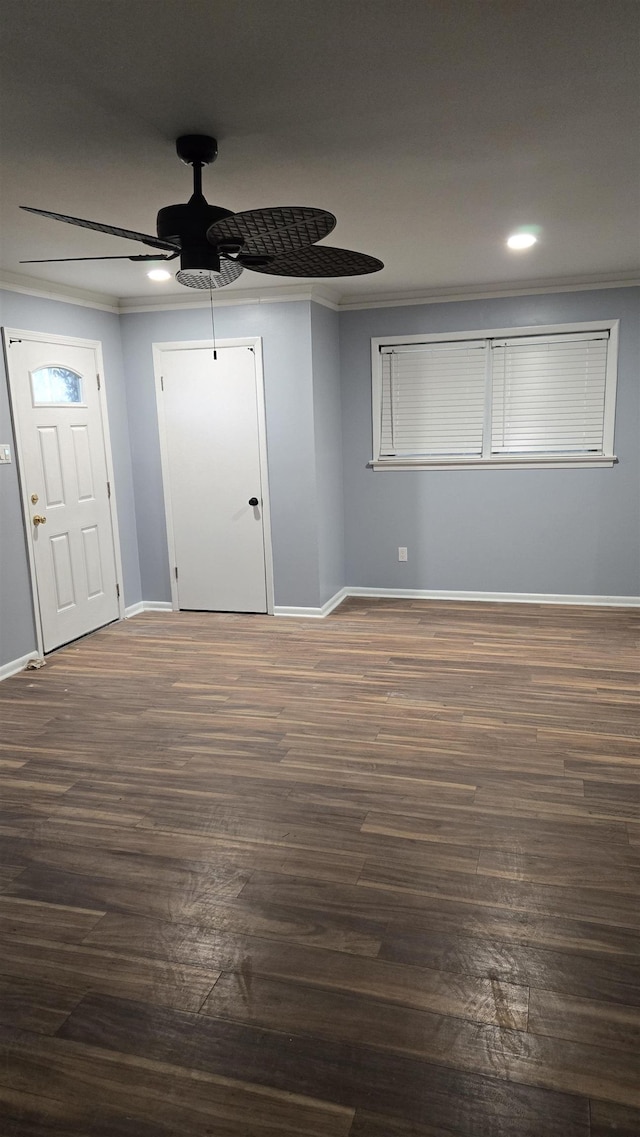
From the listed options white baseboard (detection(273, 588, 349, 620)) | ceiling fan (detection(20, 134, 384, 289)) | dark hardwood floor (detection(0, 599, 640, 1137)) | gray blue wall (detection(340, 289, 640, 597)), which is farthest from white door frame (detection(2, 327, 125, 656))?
ceiling fan (detection(20, 134, 384, 289))

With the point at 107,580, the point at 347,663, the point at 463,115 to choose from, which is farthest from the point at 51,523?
the point at 463,115

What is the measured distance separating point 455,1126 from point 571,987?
53 centimetres

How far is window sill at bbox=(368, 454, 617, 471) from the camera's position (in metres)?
5.41

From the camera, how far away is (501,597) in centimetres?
585

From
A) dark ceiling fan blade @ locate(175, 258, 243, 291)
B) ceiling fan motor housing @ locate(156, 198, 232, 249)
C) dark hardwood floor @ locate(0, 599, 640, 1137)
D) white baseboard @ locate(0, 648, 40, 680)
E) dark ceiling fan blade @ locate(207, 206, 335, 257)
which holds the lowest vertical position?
dark hardwood floor @ locate(0, 599, 640, 1137)

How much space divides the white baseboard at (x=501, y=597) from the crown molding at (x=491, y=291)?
2261 mm

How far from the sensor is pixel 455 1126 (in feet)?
5.07

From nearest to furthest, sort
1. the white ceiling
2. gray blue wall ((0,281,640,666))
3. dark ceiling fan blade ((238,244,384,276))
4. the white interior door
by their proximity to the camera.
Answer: the white ceiling, dark ceiling fan blade ((238,244,384,276)), gray blue wall ((0,281,640,666)), the white interior door

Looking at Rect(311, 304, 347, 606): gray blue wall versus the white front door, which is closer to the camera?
the white front door

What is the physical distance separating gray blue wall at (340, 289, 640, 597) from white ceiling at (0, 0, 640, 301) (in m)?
1.66

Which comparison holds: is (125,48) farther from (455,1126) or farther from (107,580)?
(107,580)

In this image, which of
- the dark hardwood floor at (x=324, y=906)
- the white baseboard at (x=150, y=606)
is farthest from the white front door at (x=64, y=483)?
the dark hardwood floor at (x=324, y=906)

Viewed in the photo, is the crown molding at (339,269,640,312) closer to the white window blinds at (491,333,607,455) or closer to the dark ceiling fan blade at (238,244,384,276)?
the white window blinds at (491,333,607,455)

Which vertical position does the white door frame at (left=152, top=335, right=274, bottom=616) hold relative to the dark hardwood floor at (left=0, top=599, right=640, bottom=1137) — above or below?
above
